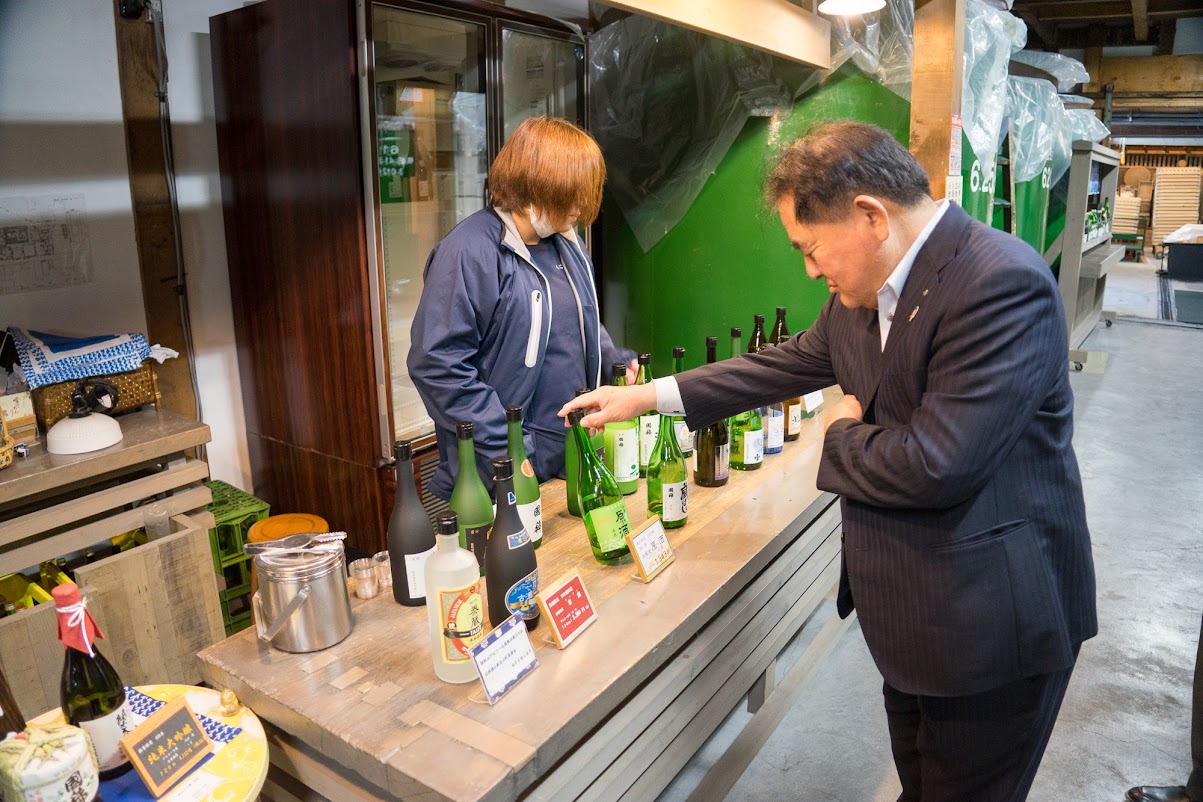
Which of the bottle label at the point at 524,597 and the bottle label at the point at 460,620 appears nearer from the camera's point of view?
the bottle label at the point at 460,620

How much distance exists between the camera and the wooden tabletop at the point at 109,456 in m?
2.22

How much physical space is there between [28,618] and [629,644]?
1663 mm

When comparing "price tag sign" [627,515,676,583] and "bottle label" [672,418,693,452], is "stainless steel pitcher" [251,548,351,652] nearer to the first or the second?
"price tag sign" [627,515,676,583]

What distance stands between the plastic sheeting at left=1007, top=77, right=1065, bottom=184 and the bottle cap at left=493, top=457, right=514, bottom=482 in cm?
534

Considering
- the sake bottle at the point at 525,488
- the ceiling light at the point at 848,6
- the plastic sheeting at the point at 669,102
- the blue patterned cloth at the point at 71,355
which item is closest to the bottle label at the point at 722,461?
the sake bottle at the point at 525,488

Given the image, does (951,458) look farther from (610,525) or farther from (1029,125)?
(1029,125)

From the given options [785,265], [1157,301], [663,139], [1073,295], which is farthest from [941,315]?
[1157,301]

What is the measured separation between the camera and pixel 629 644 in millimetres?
1380

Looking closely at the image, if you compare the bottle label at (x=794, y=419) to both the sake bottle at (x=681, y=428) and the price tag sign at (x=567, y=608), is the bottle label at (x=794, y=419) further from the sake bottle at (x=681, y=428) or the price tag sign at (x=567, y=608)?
the price tag sign at (x=567, y=608)

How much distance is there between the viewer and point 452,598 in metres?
1.22

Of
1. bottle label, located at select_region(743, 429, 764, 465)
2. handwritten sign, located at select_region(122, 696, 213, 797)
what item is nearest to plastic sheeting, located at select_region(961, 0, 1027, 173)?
bottle label, located at select_region(743, 429, 764, 465)

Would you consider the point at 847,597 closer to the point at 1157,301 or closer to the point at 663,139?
the point at 663,139

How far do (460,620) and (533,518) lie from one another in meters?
0.47

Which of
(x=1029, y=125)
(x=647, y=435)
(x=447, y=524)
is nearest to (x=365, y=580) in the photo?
(x=447, y=524)
